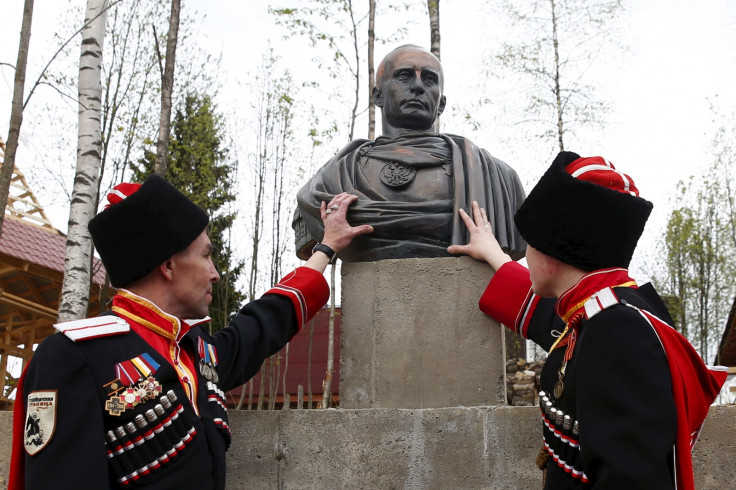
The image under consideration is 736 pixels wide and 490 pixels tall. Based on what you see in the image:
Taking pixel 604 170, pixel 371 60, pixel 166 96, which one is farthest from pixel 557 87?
pixel 604 170

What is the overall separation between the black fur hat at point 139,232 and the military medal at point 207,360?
355 mm

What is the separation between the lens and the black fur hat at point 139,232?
275 cm

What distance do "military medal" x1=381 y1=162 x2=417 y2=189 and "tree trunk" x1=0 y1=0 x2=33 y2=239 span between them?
4.12 m

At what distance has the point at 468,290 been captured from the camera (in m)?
3.82

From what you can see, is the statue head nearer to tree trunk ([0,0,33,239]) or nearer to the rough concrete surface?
the rough concrete surface

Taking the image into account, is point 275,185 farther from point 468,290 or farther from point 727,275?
point 468,290

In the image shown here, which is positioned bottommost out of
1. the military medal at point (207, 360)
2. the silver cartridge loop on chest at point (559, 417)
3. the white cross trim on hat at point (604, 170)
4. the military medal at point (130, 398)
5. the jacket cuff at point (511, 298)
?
the silver cartridge loop on chest at point (559, 417)

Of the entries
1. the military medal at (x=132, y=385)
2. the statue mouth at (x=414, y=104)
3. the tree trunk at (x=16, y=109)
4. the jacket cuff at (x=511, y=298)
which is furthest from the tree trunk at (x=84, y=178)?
the military medal at (x=132, y=385)

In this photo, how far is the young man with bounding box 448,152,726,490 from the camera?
200cm

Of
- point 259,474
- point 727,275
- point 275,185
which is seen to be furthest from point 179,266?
point 727,275

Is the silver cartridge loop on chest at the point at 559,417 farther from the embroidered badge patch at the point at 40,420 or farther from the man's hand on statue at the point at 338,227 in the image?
the man's hand on statue at the point at 338,227

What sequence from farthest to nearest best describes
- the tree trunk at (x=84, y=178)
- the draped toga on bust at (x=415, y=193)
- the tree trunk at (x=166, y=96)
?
the tree trunk at (x=166, y=96) → the tree trunk at (x=84, y=178) → the draped toga on bust at (x=415, y=193)

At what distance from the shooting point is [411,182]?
13.7 feet

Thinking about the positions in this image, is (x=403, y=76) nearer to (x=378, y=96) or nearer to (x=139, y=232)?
(x=378, y=96)
